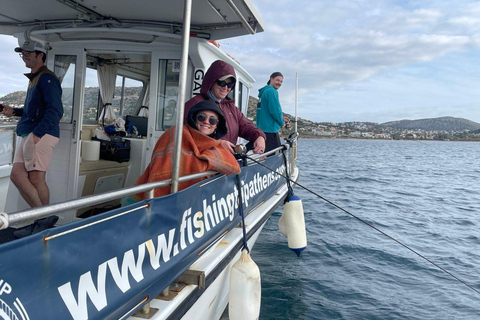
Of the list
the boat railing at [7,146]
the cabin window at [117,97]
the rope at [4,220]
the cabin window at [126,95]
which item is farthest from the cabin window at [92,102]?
the rope at [4,220]

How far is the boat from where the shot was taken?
4.23 ft

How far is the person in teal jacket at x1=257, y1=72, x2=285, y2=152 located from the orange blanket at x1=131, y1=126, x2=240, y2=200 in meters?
3.44

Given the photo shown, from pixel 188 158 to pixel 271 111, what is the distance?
3786 millimetres

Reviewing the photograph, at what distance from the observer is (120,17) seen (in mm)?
4156

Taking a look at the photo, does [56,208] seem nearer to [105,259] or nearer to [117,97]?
[105,259]

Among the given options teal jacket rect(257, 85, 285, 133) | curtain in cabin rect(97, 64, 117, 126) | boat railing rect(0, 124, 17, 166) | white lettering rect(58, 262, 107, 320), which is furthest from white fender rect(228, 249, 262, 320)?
curtain in cabin rect(97, 64, 117, 126)

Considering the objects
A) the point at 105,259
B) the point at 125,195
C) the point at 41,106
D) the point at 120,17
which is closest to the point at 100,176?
the point at 41,106

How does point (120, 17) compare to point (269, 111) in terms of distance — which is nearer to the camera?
point (120, 17)

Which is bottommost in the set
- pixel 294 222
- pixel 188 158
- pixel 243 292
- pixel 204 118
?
pixel 243 292

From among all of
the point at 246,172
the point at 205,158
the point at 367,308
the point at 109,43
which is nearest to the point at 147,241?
the point at 205,158

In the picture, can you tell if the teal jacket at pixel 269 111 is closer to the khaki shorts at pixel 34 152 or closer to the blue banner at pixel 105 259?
the khaki shorts at pixel 34 152

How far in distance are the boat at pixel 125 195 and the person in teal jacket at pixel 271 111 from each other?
23.5 inches

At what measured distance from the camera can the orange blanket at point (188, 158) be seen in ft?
8.18

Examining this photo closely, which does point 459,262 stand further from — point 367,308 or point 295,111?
point 295,111
